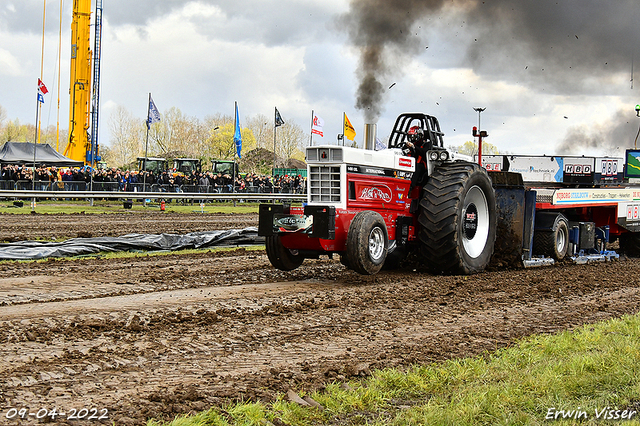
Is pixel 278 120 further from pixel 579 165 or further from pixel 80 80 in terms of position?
pixel 579 165

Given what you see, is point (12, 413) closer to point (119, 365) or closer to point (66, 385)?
point (66, 385)

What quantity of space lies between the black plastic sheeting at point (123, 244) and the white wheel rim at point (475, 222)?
5.97m

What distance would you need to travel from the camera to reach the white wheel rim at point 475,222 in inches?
402

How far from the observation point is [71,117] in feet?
133

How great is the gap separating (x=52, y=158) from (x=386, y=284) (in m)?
31.2

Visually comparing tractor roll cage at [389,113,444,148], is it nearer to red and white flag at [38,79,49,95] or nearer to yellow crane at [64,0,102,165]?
red and white flag at [38,79,49,95]

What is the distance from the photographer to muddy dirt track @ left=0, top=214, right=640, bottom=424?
448cm

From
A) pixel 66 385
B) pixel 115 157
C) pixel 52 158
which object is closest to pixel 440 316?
pixel 66 385

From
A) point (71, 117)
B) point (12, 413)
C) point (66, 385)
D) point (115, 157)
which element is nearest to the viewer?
point (12, 413)

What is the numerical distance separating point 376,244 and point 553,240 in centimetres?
475

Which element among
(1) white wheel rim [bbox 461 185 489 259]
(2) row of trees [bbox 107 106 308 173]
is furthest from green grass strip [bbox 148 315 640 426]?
(2) row of trees [bbox 107 106 308 173]

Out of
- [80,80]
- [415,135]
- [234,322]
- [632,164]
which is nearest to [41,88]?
[80,80]

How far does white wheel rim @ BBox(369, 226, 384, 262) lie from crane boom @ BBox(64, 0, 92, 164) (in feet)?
117

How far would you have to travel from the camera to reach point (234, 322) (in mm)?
6516
